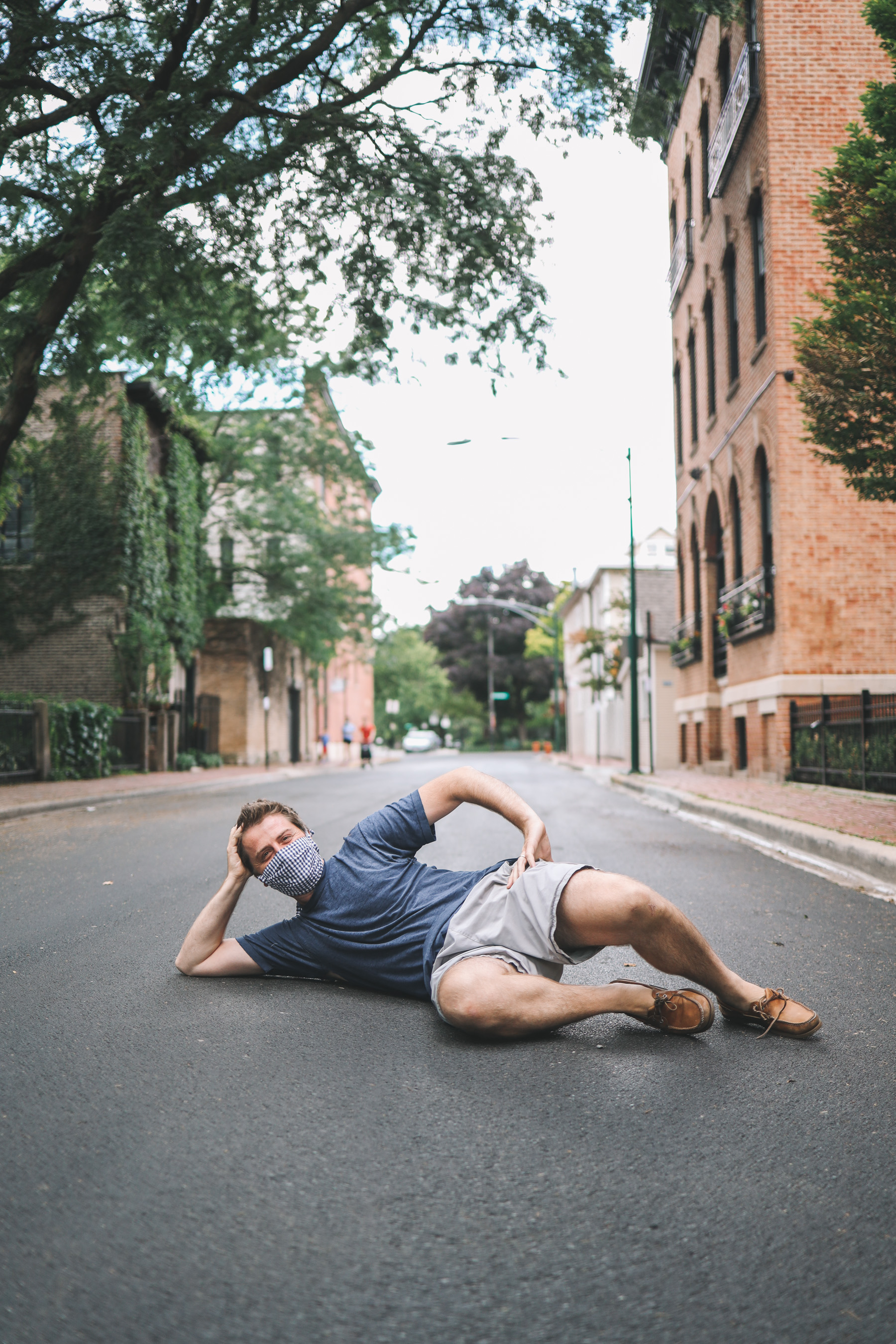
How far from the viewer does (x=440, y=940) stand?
13.0 feet

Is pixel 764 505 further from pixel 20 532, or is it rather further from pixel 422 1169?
pixel 422 1169

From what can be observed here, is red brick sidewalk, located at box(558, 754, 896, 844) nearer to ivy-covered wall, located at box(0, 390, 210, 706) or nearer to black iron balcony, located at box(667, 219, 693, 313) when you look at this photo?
black iron balcony, located at box(667, 219, 693, 313)

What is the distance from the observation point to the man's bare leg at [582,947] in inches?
145

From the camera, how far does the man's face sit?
413cm

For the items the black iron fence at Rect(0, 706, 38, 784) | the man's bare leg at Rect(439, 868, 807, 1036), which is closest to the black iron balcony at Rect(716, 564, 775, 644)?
the black iron fence at Rect(0, 706, 38, 784)

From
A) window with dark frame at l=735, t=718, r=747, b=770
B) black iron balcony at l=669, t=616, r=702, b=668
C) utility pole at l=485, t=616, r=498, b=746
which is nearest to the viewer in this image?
window with dark frame at l=735, t=718, r=747, b=770

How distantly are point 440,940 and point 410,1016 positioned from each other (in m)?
0.44

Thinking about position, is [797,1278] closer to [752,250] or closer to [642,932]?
[642,932]

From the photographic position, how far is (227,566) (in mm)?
35062

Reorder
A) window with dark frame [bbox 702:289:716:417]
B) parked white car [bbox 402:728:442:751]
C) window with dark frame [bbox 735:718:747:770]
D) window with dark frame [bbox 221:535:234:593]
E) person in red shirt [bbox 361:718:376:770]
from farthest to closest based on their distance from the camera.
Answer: parked white car [bbox 402:728:442:751] → person in red shirt [bbox 361:718:376:770] → window with dark frame [bbox 221:535:234:593] → window with dark frame [bbox 702:289:716:417] → window with dark frame [bbox 735:718:747:770]

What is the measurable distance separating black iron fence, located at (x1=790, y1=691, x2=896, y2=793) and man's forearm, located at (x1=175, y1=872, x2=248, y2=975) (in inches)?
404

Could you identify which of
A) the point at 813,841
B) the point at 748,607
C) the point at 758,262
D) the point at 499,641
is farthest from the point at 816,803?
the point at 499,641

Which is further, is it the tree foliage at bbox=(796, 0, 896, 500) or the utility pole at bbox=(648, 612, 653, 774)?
the utility pole at bbox=(648, 612, 653, 774)

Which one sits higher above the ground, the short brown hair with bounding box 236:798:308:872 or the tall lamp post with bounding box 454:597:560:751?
the tall lamp post with bounding box 454:597:560:751
